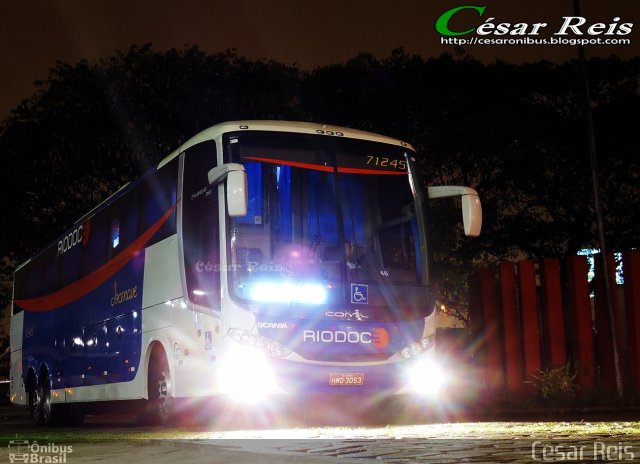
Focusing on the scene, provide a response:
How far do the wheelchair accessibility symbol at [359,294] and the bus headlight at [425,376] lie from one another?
1.22 meters

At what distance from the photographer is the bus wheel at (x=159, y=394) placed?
14.2m

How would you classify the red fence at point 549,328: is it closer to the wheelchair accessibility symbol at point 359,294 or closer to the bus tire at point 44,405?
the wheelchair accessibility symbol at point 359,294

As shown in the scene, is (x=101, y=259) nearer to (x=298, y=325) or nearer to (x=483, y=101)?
(x=298, y=325)

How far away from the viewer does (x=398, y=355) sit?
13242mm

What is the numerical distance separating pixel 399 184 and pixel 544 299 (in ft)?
25.2

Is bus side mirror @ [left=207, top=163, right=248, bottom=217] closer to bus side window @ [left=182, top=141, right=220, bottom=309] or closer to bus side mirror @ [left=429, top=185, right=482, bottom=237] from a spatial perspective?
bus side window @ [left=182, top=141, right=220, bottom=309]

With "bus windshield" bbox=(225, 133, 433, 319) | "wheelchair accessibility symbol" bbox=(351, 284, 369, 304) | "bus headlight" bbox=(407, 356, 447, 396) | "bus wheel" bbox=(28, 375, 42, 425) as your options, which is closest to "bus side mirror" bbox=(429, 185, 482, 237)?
"bus windshield" bbox=(225, 133, 433, 319)

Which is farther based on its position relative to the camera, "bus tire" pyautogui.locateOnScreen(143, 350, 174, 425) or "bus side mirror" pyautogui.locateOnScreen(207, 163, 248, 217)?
"bus tire" pyautogui.locateOnScreen(143, 350, 174, 425)

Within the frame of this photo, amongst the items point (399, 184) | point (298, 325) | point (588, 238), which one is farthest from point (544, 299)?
point (588, 238)

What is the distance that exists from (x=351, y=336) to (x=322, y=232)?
A: 1.44 m

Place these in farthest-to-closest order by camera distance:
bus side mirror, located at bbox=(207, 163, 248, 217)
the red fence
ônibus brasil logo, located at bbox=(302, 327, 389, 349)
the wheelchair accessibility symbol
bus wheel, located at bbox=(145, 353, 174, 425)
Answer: the red fence, bus wheel, located at bbox=(145, 353, 174, 425), the wheelchair accessibility symbol, ônibus brasil logo, located at bbox=(302, 327, 389, 349), bus side mirror, located at bbox=(207, 163, 248, 217)

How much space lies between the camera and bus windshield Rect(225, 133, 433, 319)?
12.6 meters

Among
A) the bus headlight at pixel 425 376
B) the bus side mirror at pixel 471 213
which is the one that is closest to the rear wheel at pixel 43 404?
the bus headlight at pixel 425 376

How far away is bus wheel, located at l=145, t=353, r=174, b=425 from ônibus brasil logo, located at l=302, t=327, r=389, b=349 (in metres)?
2.59
